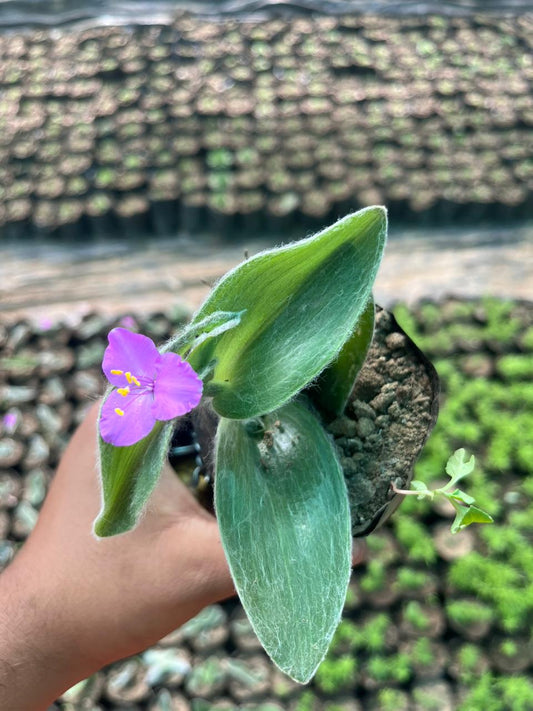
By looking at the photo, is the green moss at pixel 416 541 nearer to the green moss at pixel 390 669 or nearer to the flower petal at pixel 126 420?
the green moss at pixel 390 669

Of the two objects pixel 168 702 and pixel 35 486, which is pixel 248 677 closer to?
pixel 168 702

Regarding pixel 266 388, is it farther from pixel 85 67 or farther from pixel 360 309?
pixel 85 67

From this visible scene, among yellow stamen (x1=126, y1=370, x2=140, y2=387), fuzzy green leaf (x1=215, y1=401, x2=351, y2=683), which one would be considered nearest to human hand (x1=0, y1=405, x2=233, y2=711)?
fuzzy green leaf (x1=215, y1=401, x2=351, y2=683)

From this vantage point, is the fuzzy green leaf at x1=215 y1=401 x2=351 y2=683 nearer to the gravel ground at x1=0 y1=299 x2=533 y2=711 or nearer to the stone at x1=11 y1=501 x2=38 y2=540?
the gravel ground at x1=0 y1=299 x2=533 y2=711

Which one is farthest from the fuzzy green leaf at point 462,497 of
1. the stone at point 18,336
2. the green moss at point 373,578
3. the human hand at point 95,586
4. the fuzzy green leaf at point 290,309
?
the stone at point 18,336

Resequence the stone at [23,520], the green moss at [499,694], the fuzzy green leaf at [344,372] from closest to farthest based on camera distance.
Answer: the fuzzy green leaf at [344,372] → the green moss at [499,694] → the stone at [23,520]

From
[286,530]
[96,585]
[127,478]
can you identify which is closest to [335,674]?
[96,585]

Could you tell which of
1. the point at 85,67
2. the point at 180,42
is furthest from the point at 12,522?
the point at 180,42

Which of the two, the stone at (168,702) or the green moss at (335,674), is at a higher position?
the green moss at (335,674)
